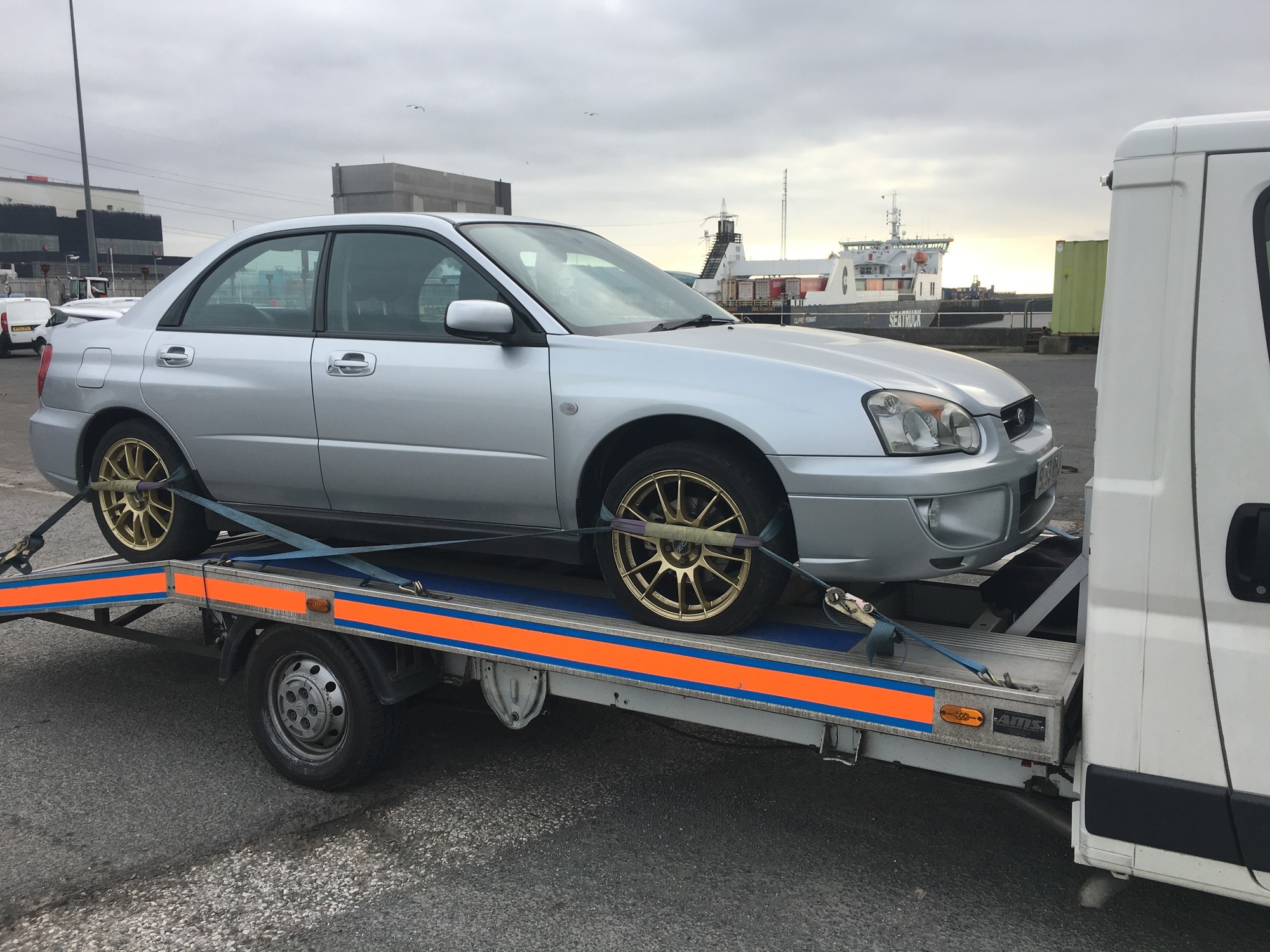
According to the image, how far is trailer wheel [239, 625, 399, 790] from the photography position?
396 centimetres

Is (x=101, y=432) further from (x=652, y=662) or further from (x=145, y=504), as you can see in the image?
(x=652, y=662)

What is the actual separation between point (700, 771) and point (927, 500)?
162cm

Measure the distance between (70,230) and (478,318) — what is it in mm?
96558

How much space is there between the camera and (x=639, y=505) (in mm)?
3551

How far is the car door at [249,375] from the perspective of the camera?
A: 4219 mm

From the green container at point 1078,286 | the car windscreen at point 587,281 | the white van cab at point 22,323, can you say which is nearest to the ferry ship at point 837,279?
the green container at point 1078,286

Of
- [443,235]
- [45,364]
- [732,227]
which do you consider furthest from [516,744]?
[732,227]

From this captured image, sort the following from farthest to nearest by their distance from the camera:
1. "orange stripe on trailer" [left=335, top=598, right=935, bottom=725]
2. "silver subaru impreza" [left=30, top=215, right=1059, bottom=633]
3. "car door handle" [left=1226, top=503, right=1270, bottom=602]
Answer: "silver subaru impreza" [left=30, top=215, right=1059, bottom=633], "orange stripe on trailer" [left=335, top=598, right=935, bottom=725], "car door handle" [left=1226, top=503, right=1270, bottom=602]

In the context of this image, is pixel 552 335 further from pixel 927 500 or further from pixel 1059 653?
pixel 1059 653

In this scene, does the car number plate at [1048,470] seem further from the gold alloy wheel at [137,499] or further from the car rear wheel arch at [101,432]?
the gold alloy wheel at [137,499]

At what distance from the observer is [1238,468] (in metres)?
2.38

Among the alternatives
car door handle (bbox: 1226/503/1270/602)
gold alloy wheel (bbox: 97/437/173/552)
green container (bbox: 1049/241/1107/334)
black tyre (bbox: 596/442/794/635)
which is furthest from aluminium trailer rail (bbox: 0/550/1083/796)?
green container (bbox: 1049/241/1107/334)

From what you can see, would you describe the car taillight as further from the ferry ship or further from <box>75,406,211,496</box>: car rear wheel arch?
the ferry ship

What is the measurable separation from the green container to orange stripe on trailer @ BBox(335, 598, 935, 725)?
84.6 feet
